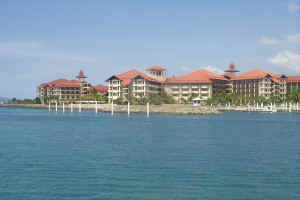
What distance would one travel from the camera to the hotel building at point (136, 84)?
16900cm

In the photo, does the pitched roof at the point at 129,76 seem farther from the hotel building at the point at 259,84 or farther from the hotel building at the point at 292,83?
the hotel building at the point at 292,83

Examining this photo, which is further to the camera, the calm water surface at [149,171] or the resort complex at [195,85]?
→ the resort complex at [195,85]

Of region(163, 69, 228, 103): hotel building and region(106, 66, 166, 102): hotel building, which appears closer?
region(106, 66, 166, 102): hotel building

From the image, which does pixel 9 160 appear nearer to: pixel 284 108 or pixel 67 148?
pixel 67 148

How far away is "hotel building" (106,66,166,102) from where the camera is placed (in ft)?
554

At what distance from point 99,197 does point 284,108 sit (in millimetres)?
155202

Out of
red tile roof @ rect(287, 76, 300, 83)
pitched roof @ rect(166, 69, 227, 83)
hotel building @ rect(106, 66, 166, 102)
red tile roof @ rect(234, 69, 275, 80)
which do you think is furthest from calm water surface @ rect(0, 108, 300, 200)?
red tile roof @ rect(287, 76, 300, 83)

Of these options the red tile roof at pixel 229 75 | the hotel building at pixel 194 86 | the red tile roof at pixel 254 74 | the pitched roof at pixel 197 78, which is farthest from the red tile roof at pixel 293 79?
the hotel building at pixel 194 86

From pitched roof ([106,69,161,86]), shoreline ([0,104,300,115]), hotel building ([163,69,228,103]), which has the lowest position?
shoreline ([0,104,300,115])

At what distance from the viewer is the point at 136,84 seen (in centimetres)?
17000

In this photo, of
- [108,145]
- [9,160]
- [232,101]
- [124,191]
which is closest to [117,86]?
[232,101]

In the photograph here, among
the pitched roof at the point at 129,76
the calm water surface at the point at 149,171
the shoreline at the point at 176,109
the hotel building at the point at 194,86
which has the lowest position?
the calm water surface at the point at 149,171

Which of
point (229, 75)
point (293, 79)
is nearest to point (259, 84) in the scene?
point (229, 75)

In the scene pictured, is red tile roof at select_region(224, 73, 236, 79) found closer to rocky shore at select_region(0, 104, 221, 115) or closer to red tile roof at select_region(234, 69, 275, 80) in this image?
red tile roof at select_region(234, 69, 275, 80)
